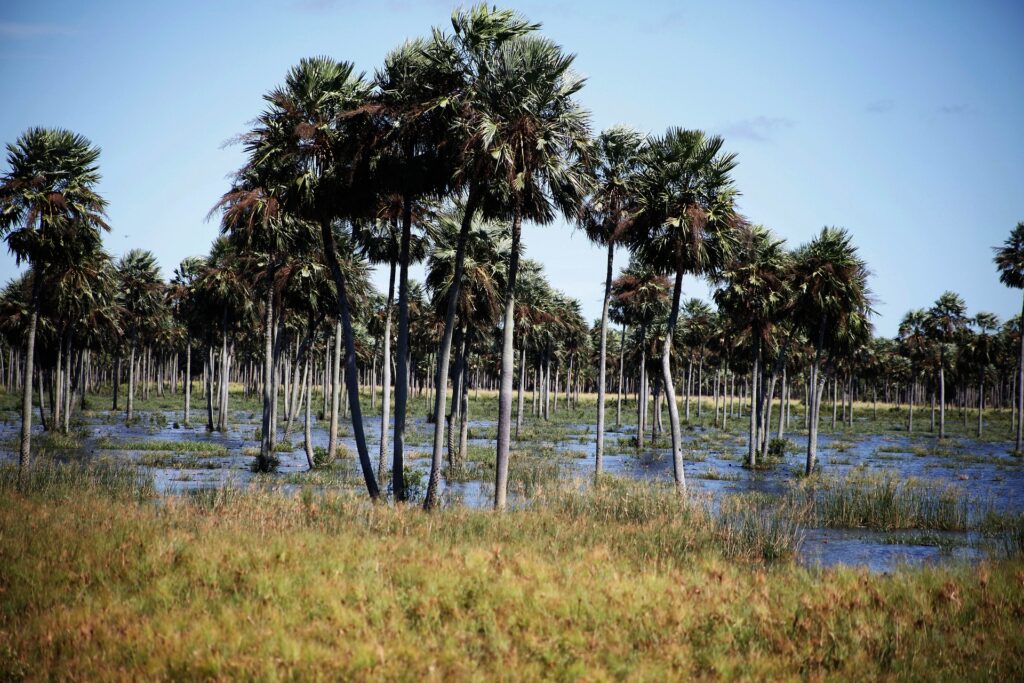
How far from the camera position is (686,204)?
87.4 feet

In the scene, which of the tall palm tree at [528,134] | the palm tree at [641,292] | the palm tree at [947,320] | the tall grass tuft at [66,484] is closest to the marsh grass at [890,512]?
the tall palm tree at [528,134]

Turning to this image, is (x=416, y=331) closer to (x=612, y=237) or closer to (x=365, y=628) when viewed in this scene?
(x=612, y=237)

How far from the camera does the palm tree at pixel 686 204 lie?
85.9 feet

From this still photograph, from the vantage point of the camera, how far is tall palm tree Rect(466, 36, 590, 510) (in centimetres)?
1886

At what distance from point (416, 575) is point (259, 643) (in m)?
3.02

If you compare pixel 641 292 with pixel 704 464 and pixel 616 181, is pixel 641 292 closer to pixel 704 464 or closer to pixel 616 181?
pixel 704 464

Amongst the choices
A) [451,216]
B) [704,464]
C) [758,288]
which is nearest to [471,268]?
Result: [451,216]

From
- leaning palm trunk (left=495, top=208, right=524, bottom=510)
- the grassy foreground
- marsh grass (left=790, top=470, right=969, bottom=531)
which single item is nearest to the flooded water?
marsh grass (left=790, top=470, right=969, bottom=531)

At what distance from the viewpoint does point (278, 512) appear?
644 inches

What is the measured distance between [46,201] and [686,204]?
66.9ft

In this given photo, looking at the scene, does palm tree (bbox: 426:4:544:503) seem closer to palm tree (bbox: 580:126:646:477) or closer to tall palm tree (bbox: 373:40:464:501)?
tall palm tree (bbox: 373:40:464:501)

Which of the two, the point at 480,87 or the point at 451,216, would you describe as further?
the point at 451,216

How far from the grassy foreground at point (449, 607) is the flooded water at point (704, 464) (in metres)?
2.60

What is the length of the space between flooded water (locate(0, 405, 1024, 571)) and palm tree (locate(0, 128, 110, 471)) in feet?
26.9
